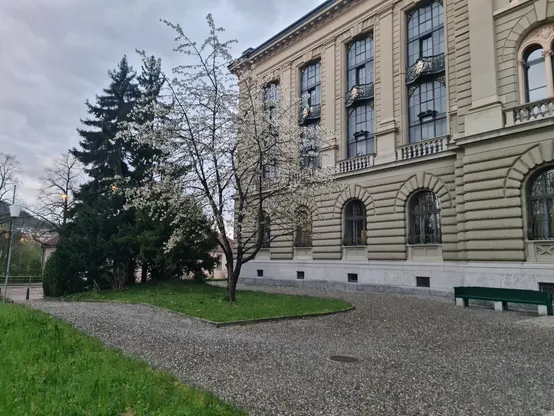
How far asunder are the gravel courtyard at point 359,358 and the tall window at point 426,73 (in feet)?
40.9

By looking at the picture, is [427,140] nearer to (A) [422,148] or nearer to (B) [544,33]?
(A) [422,148]

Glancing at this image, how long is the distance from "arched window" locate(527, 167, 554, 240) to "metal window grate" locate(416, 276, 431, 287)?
5369mm

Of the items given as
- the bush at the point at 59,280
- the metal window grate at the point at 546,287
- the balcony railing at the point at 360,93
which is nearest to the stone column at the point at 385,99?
the balcony railing at the point at 360,93

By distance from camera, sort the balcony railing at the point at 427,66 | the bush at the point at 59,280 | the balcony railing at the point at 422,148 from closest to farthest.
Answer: the balcony railing at the point at 422,148, the bush at the point at 59,280, the balcony railing at the point at 427,66

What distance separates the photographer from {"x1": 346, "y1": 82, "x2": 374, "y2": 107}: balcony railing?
2523 cm

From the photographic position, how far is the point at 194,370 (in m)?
6.38

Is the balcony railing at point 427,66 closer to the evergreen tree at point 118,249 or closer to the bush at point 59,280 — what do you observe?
the evergreen tree at point 118,249

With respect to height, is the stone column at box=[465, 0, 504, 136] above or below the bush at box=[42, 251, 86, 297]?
above

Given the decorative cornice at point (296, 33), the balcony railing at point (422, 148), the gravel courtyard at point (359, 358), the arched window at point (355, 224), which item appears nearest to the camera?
the gravel courtyard at point (359, 358)

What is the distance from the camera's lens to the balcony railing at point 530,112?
15914 mm

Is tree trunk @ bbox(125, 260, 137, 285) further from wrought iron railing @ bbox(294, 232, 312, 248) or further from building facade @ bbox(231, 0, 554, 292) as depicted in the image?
wrought iron railing @ bbox(294, 232, 312, 248)

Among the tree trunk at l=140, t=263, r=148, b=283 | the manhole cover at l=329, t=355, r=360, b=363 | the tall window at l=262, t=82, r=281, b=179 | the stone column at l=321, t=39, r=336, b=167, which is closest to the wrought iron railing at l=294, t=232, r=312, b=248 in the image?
the stone column at l=321, t=39, r=336, b=167

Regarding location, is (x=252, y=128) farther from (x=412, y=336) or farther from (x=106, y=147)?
(x=106, y=147)

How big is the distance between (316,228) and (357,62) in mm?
11511
